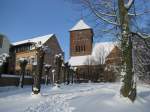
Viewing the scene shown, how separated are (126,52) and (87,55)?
243ft

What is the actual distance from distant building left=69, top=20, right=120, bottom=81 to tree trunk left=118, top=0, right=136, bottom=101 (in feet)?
167

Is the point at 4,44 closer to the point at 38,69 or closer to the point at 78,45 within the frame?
the point at 78,45

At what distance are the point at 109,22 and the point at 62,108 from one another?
631 cm

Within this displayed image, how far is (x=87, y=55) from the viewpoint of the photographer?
87.6 meters

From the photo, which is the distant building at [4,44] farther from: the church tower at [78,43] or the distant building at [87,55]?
the church tower at [78,43]

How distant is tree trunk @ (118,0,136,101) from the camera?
13.1 meters

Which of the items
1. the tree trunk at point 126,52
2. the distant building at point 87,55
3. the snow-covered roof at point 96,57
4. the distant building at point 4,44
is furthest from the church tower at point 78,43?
the tree trunk at point 126,52

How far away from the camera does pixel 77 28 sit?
3519 inches

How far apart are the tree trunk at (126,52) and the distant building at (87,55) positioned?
5085cm

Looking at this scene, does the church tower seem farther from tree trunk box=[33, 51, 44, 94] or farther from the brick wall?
tree trunk box=[33, 51, 44, 94]

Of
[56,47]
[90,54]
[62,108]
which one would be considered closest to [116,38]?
[62,108]

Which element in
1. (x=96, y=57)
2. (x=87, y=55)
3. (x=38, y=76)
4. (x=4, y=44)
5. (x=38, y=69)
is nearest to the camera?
(x=38, y=76)

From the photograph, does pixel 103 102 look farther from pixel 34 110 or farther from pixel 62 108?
pixel 34 110

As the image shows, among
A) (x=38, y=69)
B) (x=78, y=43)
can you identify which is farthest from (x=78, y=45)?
(x=38, y=69)
